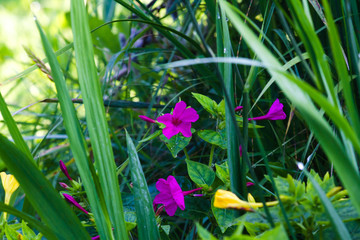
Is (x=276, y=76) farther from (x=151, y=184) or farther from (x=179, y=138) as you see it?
(x=151, y=184)

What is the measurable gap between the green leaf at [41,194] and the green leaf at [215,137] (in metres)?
0.24

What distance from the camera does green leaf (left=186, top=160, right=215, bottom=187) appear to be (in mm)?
567

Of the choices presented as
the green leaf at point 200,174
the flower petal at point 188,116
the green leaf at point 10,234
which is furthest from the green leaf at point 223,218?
the green leaf at point 10,234

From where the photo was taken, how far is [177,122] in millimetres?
610

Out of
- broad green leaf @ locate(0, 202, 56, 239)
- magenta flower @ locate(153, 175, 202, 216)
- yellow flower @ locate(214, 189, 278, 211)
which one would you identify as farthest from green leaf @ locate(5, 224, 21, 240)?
yellow flower @ locate(214, 189, 278, 211)

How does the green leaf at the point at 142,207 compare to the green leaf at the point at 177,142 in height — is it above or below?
below

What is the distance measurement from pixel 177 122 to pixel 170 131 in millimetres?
19

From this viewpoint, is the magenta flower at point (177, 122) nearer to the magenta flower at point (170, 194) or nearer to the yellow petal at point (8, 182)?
the magenta flower at point (170, 194)

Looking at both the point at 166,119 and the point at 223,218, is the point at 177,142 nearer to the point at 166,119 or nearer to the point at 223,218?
the point at 166,119

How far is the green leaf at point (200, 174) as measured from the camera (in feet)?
1.86

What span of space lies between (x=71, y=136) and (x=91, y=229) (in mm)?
279

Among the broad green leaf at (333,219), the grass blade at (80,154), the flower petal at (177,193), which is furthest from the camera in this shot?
the flower petal at (177,193)

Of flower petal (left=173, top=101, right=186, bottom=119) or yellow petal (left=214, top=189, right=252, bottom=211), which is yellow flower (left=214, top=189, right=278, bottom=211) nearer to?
yellow petal (left=214, top=189, right=252, bottom=211)

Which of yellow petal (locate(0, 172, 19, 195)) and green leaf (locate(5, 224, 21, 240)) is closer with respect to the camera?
green leaf (locate(5, 224, 21, 240))
